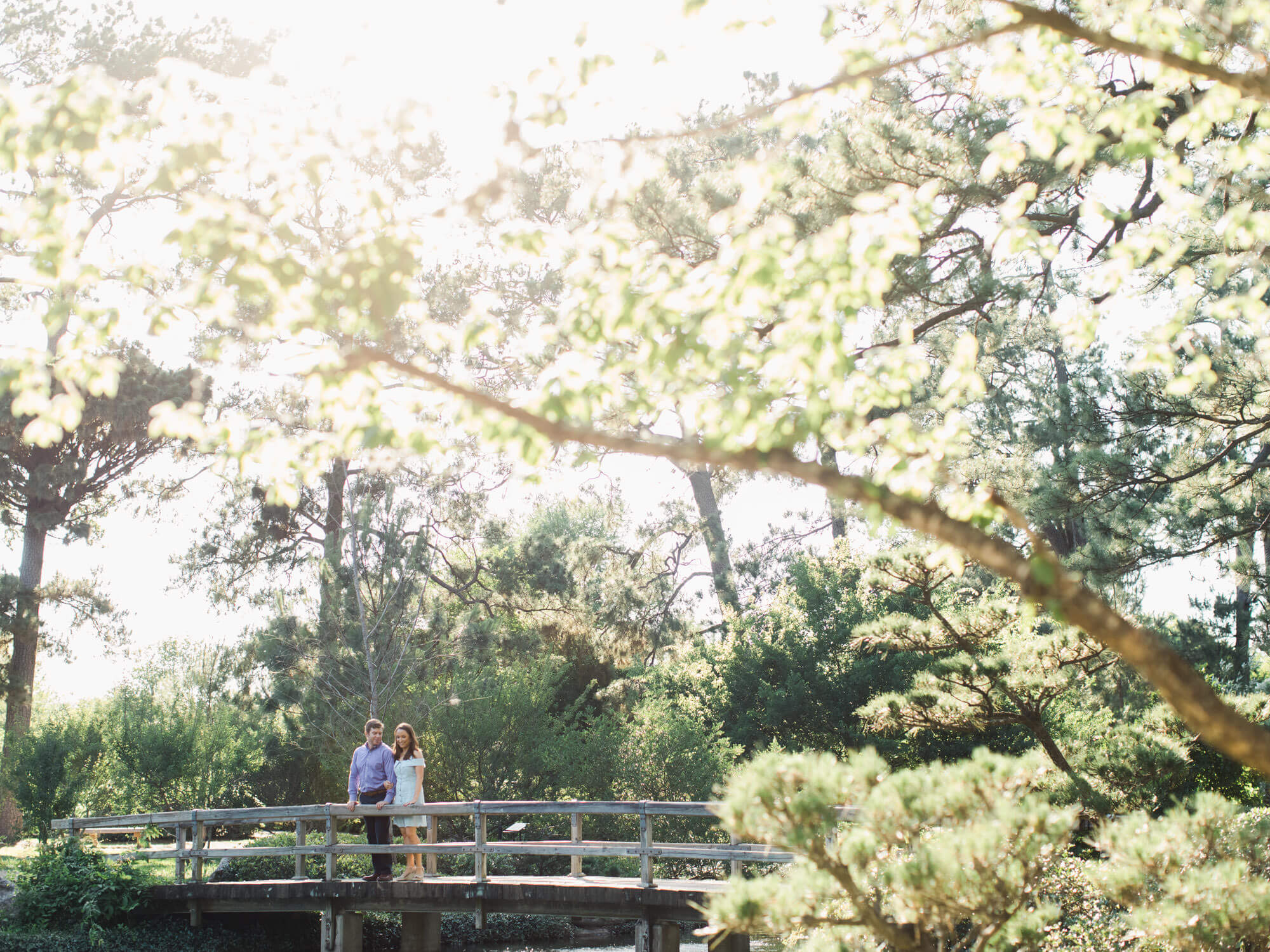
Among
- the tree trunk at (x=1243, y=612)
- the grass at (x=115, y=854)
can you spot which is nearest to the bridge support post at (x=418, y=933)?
the grass at (x=115, y=854)

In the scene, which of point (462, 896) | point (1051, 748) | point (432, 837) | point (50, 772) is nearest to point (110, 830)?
point (50, 772)

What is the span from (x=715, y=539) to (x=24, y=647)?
13765mm

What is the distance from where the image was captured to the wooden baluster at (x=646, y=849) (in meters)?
9.45

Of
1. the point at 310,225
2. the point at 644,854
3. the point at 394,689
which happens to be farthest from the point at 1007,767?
the point at 310,225

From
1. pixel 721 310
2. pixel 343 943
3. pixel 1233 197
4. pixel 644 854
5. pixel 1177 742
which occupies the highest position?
pixel 1233 197

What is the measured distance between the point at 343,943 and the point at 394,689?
572 cm

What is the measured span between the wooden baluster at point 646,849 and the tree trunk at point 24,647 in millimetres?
14795

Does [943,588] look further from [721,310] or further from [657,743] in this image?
[721,310]

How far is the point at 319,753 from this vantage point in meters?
18.5

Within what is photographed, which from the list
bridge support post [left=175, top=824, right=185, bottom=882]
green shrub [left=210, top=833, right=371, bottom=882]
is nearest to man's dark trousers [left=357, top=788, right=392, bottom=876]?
green shrub [left=210, top=833, right=371, bottom=882]

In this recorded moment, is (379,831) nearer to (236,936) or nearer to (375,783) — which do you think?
(375,783)

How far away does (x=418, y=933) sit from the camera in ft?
38.0

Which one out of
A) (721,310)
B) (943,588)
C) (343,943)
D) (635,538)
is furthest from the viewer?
(635,538)

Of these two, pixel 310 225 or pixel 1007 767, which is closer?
pixel 1007 767
